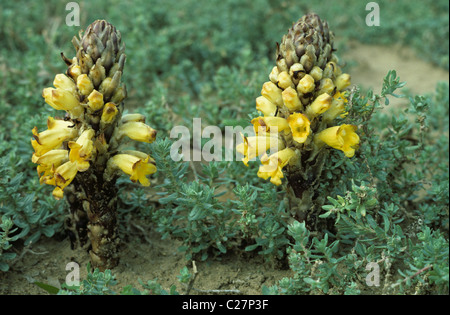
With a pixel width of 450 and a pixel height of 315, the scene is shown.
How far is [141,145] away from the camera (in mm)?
4848

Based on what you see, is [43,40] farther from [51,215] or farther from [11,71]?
[51,215]

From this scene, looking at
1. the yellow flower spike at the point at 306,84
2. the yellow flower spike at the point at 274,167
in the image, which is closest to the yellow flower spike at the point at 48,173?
the yellow flower spike at the point at 274,167

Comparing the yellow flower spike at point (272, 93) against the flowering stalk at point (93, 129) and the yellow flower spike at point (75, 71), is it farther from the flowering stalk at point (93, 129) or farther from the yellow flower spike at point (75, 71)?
the yellow flower spike at point (75, 71)

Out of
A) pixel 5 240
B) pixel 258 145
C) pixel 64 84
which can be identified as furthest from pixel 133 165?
pixel 5 240

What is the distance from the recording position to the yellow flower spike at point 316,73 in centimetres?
343

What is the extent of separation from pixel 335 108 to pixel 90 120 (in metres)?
1.62

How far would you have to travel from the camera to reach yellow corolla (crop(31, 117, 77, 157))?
348 centimetres

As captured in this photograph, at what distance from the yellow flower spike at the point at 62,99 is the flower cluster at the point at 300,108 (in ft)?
3.73

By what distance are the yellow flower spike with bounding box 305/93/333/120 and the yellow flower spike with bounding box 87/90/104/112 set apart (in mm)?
1330

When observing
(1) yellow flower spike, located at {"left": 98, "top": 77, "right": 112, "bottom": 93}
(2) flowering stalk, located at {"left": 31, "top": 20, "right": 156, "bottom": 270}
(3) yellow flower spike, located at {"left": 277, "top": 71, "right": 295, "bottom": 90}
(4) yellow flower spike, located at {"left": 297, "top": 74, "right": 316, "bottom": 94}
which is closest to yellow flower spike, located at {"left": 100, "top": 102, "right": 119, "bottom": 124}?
(2) flowering stalk, located at {"left": 31, "top": 20, "right": 156, "bottom": 270}

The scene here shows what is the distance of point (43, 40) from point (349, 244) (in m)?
4.49

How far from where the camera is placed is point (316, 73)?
11.3 feet

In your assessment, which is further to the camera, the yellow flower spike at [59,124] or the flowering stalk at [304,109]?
the yellow flower spike at [59,124]
